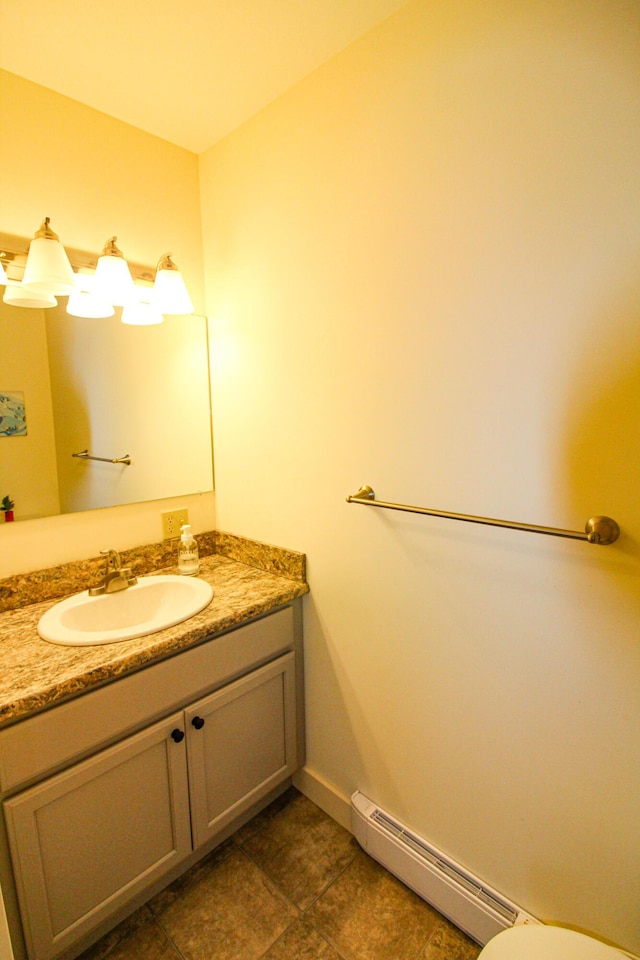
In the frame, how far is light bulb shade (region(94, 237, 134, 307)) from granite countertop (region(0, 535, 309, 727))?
37.0 inches

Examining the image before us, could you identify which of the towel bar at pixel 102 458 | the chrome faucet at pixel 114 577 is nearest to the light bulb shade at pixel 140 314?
the towel bar at pixel 102 458

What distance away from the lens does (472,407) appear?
3.34 feet

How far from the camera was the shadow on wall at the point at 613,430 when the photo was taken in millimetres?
810

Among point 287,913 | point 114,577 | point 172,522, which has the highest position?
point 172,522

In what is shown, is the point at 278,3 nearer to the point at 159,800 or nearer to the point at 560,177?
the point at 560,177

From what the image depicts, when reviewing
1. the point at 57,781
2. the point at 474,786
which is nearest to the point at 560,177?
the point at 474,786

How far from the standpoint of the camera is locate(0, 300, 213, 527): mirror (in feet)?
4.17

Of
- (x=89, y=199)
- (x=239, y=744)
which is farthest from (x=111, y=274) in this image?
(x=239, y=744)

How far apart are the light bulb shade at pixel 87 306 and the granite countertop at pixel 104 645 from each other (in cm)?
87

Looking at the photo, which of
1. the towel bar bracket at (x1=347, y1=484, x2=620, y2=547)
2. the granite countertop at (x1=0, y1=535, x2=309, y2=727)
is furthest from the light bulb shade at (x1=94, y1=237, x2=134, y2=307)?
the towel bar bracket at (x1=347, y1=484, x2=620, y2=547)

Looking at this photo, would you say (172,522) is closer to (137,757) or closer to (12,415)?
(12,415)

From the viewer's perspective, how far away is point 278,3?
1035 millimetres

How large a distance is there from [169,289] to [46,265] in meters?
0.35

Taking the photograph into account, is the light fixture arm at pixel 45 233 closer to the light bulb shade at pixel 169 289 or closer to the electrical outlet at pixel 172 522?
the light bulb shade at pixel 169 289
